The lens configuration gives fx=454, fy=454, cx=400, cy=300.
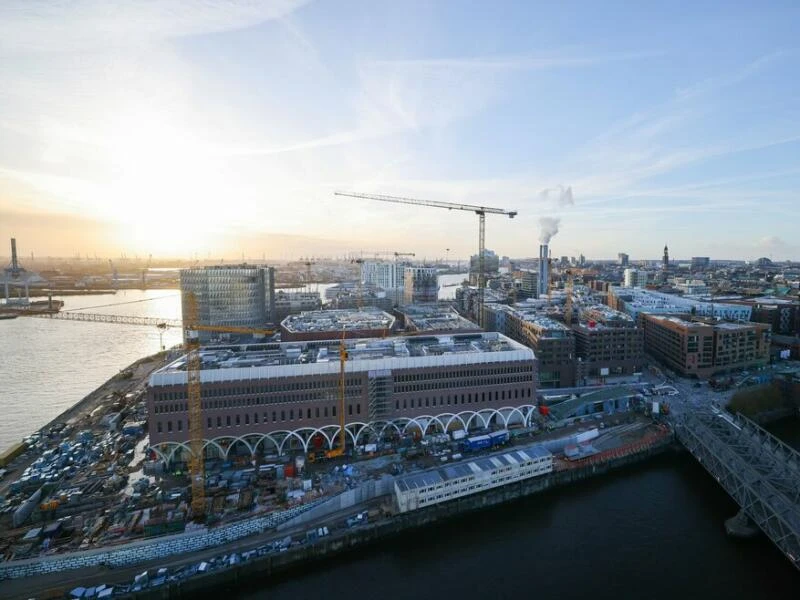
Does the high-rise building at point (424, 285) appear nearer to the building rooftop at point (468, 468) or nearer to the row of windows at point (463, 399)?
the row of windows at point (463, 399)

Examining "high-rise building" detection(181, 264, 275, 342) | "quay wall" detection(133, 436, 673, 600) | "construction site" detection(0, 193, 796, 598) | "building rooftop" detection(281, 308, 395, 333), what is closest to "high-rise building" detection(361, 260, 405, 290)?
"building rooftop" detection(281, 308, 395, 333)

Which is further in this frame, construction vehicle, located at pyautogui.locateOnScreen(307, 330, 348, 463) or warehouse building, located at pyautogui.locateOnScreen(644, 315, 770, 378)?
warehouse building, located at pyautogui.locateOnScreen(644, 315, 770, 378)

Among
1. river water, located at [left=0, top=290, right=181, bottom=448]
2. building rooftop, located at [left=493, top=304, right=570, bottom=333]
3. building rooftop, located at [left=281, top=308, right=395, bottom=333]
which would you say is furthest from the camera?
building rooftop, located at [left=281, top=308, right=395, bottom=333]

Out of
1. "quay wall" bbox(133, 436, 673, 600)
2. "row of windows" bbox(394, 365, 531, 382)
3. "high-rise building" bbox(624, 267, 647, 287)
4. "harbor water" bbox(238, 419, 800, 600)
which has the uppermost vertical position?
"high-rise building" bbox(624, 267, 647, 287)

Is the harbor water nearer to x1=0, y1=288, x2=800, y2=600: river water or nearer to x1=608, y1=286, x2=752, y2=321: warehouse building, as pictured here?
x1=0, y1=288, x2=800, y2=600: river water

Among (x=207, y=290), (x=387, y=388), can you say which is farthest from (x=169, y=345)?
(x=387, y=388)

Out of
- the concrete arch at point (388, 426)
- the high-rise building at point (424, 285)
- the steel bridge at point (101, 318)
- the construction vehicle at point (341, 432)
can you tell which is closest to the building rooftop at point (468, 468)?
the concrete arch at point (388, 426)

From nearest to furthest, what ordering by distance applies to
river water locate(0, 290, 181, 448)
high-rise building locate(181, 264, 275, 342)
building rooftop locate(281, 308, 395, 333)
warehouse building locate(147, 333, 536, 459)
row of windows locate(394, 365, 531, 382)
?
warehouse building locate(147, 333, 536, 459) < row of windows locate(394, 365, 531, 382) < river water locate(0, 290, 181, 448) < building rooftop locate(281, 308, 395, 333) < high-rise building locate(181, 264, 275, 342)
